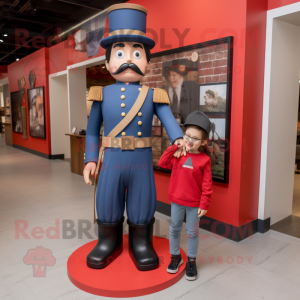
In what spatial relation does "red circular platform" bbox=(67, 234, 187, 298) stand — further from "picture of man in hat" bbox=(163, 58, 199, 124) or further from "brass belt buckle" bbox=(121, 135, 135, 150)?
"picture of man in hat" bbox=(163, 58, 199, 124)

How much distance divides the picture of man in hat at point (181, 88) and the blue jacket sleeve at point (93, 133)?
Answer: 119 cm

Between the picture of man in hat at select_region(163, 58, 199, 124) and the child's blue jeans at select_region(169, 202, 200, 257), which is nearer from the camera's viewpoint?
the child's blue jeans at select_region(169, 202, 200, 257)

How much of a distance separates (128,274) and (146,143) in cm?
94

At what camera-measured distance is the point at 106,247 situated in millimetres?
2229

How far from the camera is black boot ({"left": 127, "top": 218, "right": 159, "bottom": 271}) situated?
7.01 feet

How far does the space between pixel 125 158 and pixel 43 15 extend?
620cm

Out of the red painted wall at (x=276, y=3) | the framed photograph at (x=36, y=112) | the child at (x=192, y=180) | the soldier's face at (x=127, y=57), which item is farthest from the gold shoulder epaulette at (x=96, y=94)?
the framed photograph at (x=36, y=112)

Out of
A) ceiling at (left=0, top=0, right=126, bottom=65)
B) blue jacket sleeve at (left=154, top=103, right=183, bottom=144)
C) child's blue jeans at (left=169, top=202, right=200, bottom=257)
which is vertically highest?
ceiling at (left=0, top=0, right=126, bottom=65)

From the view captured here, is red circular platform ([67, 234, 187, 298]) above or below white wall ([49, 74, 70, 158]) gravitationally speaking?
below

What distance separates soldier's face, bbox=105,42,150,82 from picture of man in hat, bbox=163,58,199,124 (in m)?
1.03

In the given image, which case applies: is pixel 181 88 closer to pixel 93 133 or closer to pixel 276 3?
pixel 276 3

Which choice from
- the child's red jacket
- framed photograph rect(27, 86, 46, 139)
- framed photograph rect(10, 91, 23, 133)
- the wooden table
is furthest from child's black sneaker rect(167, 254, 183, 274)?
framed photograph rect(10, 91, 23, 133)

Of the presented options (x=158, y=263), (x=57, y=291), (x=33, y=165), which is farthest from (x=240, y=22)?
(x=33, y=165)

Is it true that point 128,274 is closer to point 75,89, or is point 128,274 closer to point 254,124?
point 254,124
